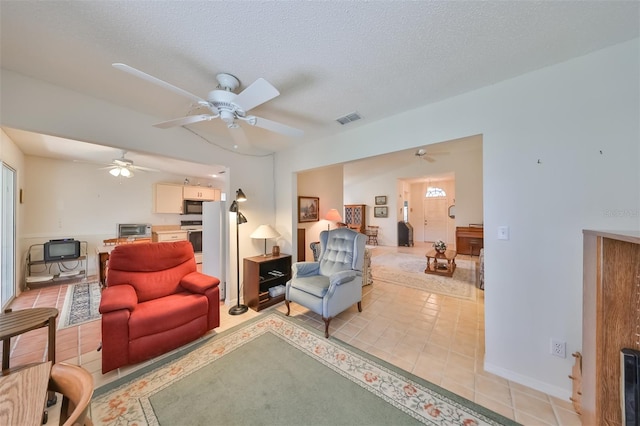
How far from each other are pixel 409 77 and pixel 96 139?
2.99 m

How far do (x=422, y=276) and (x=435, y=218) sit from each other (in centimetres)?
521

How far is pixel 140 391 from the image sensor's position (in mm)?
1692

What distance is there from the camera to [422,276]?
447 centimetres

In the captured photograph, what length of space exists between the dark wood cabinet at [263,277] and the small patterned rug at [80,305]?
6.25ft

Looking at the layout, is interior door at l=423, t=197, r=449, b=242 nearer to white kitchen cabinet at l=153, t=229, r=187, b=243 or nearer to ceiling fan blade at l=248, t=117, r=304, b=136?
ceiling fan blade at l=248, t=117, r=304, b=136

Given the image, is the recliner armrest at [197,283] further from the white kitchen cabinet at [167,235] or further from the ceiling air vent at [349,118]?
the white kitchen cabinet at [167,235]

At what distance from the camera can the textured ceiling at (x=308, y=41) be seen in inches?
48.5

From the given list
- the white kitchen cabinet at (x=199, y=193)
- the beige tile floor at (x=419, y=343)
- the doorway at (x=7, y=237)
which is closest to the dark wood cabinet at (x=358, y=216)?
the white kitchen cabinet at (x=199, y=193)

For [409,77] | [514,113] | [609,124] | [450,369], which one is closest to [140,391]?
[450,369]

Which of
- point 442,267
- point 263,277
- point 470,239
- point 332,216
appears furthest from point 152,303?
point 470,239

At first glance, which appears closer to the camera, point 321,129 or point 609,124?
point 609,124

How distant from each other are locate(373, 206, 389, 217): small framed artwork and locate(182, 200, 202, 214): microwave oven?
20.3 ft

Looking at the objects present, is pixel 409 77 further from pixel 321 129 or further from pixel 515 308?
pixel 515 308

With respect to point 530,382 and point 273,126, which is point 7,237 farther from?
point 530,382
